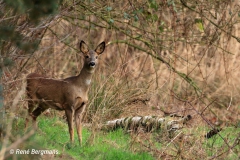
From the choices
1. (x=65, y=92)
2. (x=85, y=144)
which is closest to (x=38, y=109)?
(x=65, y=92)

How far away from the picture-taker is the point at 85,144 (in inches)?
345

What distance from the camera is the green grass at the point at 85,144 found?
809cm

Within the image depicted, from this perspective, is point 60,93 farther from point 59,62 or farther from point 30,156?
point 59,62

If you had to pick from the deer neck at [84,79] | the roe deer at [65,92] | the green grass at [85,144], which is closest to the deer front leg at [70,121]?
the roe deer at [65,92]

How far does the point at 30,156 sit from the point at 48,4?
160 centimetres

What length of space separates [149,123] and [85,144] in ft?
4.27

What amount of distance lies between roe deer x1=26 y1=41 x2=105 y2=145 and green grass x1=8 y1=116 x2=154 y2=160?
0.32m

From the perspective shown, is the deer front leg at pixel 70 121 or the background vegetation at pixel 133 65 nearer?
the background vegetation at pixel 133 65

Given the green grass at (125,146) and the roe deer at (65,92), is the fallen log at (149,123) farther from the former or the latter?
the roe deer at (65,92)

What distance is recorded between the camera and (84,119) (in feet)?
37.3

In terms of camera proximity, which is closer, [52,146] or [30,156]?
[30,156]

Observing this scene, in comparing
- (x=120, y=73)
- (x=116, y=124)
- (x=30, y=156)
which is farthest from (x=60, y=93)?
(x=30, y=156)

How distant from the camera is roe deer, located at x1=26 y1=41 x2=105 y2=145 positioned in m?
9.55

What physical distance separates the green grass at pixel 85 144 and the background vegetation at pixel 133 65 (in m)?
0.13
